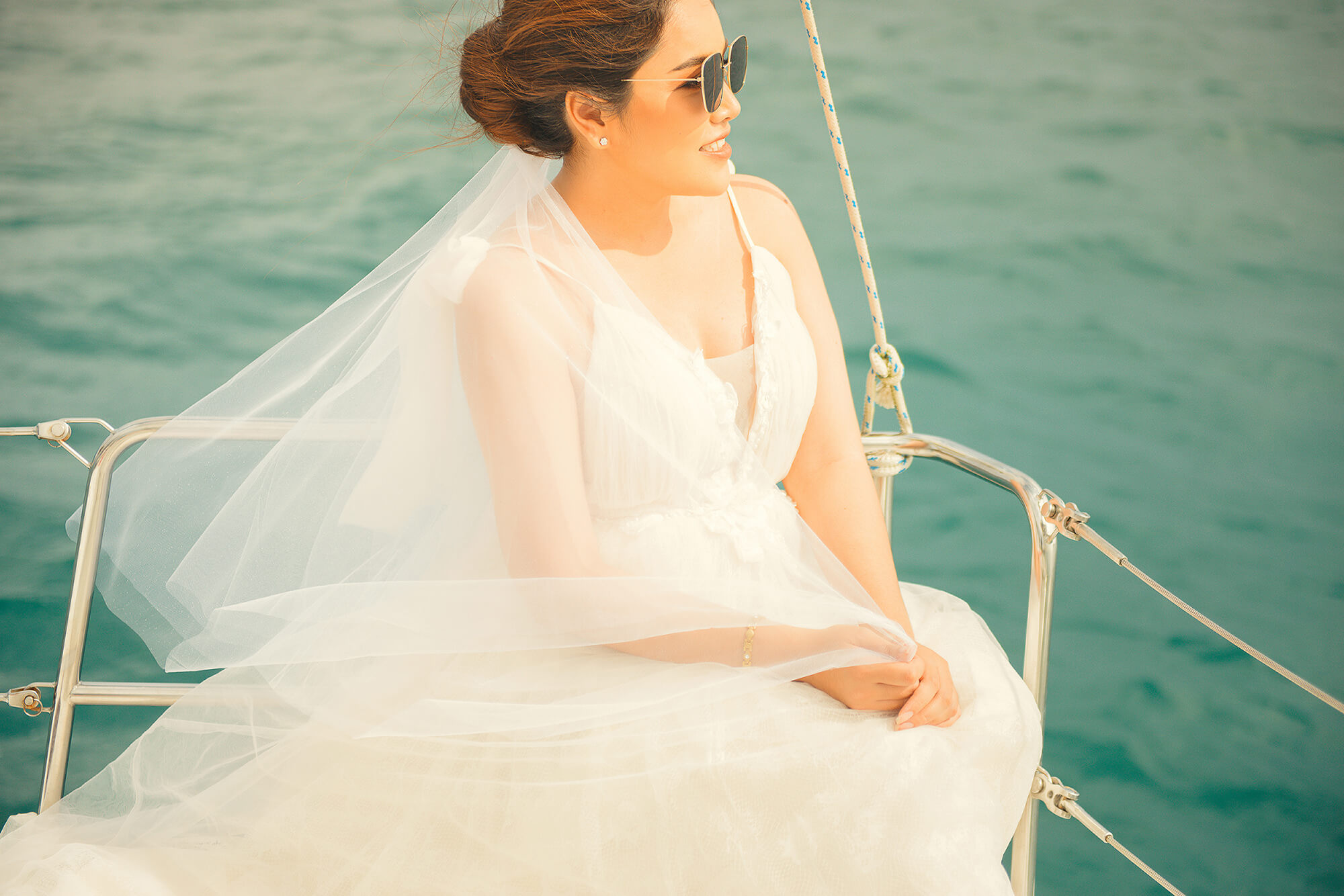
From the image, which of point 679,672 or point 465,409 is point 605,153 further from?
point 679,672

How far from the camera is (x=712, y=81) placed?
1248 mm

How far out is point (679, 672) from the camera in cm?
120

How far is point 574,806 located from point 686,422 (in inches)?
18.4

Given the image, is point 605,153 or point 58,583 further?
point 58,583

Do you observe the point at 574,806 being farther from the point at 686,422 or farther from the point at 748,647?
the point at 686,422

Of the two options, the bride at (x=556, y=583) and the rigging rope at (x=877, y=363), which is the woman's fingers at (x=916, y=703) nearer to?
the bride at (x=556, y=583)

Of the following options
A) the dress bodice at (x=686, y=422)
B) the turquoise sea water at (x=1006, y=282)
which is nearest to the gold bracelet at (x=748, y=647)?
the dress bodice at (x=686, y=422)

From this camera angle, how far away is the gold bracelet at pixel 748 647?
1.18 metres

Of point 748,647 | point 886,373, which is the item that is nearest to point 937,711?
point 748,647

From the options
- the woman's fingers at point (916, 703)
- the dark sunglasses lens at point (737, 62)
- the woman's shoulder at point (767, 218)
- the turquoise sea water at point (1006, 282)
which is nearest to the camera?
the woman's fingers at point (916, 703)

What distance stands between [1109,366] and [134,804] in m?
4.53

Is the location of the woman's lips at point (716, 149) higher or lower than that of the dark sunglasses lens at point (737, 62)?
lower

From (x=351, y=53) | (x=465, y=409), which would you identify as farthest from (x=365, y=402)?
(x=351, y=53)

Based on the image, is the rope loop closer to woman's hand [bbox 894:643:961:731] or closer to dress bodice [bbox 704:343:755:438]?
dress bodice [bbox 704:343:755:438]
